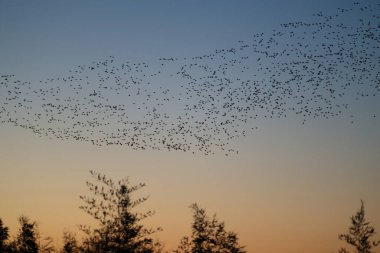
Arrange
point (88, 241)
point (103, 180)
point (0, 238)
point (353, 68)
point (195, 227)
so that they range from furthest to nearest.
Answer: point (0, 238) < point (195, 227) < point (103, 180) < point (88, 241) < point (353, 68)

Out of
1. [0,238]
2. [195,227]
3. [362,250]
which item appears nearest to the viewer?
[362,250]

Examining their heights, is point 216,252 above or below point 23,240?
below

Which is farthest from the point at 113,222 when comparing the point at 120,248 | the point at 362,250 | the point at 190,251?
the point at 362,250

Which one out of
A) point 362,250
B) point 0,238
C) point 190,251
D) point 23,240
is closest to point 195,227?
point 190,251

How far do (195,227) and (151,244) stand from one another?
26.2 feet

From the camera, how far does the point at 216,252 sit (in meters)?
36.0

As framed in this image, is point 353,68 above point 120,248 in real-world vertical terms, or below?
above

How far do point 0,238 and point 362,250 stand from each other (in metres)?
37.4

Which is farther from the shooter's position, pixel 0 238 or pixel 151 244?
pixel 0 238

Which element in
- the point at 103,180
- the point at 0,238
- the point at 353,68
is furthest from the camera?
the point at 0,238

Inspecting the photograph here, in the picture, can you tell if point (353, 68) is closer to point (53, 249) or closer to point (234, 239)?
point (234, 239)

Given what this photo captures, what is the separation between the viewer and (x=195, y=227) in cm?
3697

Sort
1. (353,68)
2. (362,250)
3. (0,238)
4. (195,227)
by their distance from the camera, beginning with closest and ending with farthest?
(353,68) < (362,250) < (195,227) < (0,238)

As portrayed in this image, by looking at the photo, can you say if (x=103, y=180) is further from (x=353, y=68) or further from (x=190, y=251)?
(x=353, y=68)
